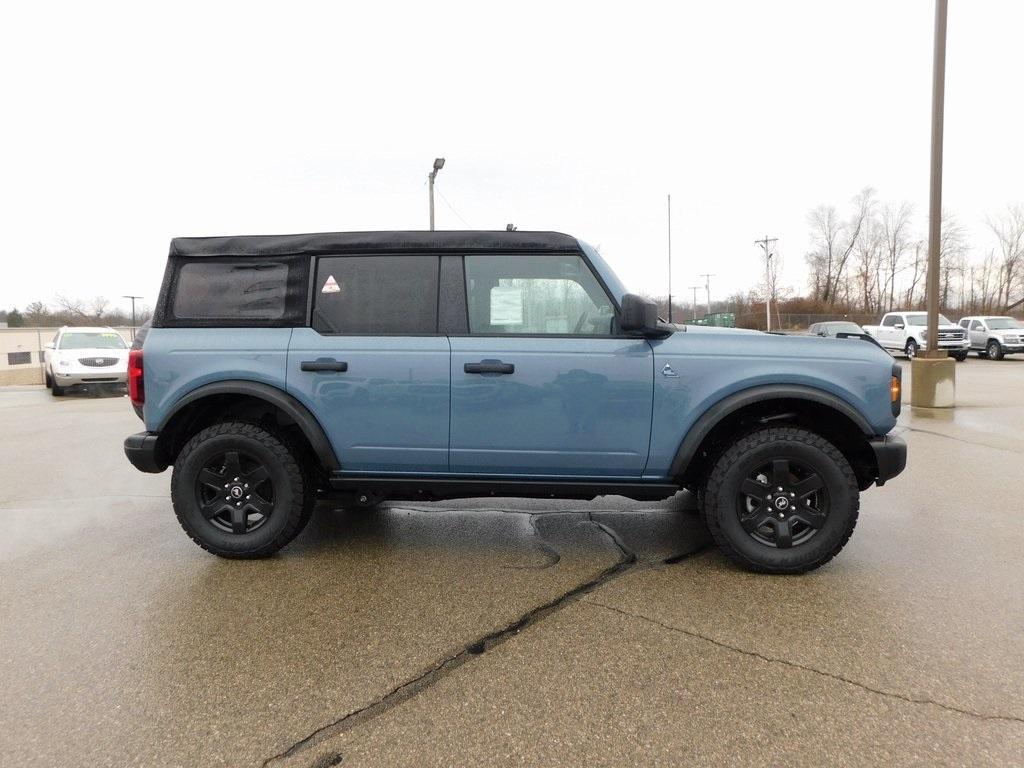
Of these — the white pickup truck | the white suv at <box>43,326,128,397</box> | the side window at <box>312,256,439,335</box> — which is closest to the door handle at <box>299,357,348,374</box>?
the side window at <box>312,256,439,335</box>

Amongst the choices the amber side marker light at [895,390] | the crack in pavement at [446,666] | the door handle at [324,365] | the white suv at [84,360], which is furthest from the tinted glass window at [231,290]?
the white suv at [84,360]

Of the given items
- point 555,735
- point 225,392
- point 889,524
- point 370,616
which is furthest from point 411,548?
point 889,524

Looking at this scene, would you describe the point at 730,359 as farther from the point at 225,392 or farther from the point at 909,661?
the point at 225,392

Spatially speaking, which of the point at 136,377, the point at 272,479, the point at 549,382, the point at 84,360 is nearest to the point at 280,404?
the point at 272,479

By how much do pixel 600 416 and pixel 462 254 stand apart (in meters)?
1.23

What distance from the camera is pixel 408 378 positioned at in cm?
360

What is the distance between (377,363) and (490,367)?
2.12 feet

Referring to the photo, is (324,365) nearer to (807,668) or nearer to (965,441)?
(807,668)

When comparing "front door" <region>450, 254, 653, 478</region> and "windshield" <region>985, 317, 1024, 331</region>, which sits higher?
"windshield" <region>985, 317, 1024, 331</region>

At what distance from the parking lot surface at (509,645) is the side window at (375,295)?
1.39 m

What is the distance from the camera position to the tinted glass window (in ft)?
12.5

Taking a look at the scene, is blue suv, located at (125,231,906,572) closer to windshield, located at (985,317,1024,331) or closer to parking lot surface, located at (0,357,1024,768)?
parking lot surface, located at (0,357,1024,768)

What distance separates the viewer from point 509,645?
2730 millimetres

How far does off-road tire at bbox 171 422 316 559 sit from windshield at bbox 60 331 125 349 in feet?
47.8
